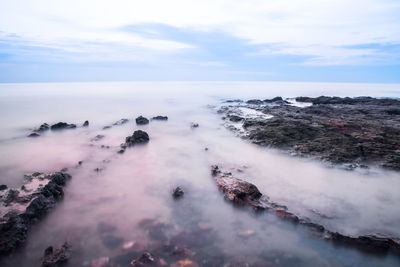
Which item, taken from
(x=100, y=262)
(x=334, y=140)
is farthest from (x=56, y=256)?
(x=334, y=140)

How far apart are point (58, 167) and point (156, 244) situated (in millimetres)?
7649

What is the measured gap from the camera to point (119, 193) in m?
8.65

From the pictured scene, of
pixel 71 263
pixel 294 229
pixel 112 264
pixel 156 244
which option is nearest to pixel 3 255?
pixel 71 263

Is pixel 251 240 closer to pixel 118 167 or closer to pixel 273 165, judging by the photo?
pixel 273 165

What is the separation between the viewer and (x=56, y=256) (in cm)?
537

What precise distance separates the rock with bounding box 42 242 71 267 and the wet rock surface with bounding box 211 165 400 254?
16.1 ft

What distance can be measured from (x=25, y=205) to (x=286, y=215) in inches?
315

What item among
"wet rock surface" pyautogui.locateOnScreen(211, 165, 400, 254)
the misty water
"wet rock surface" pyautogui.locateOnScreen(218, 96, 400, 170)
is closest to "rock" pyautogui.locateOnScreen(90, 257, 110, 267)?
the misty water

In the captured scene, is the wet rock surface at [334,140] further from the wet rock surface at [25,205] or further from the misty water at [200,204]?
the wet rock surface at [25,205]

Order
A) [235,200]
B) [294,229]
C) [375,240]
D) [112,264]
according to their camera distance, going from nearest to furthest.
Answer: [112,264] < [375,240] < [294,229] < [235,200]

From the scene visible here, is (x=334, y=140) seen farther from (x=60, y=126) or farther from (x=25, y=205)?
(x=60, y=126)

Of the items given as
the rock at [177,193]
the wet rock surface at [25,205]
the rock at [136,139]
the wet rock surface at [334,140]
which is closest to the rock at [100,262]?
the wet rock surface at [25,205]

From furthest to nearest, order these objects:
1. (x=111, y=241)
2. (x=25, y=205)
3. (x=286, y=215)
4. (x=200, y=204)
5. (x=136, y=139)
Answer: (x=136, y=139) → (x=200, y=204) → (x=25, y=205) → (x=286, y=215) → (x=111, y=241)

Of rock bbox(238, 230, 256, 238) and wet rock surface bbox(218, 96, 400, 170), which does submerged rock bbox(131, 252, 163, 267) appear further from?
wet rock surface bbox(218, 96, 400, 170)
